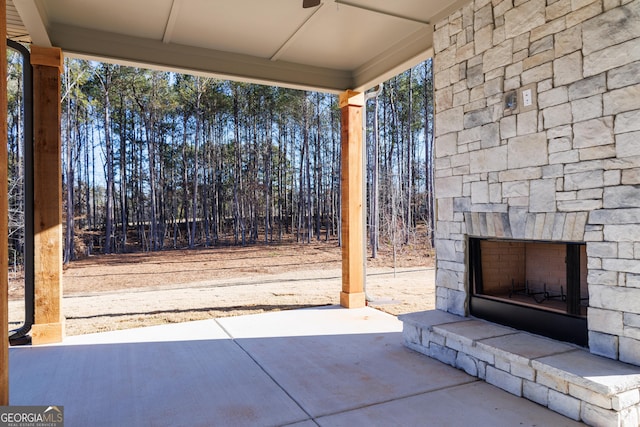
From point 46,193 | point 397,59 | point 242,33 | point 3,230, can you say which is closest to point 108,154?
point 46,193

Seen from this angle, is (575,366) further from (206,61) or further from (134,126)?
(134,126)

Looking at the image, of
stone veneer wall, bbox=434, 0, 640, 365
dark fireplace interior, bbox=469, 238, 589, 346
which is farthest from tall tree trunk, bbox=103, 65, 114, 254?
dark fireplace interior, bbox=469, 238, 589, 346

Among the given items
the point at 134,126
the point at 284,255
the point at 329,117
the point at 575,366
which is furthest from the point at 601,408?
the point at 134,126

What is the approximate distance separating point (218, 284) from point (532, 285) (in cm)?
721

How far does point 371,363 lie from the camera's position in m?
3.30

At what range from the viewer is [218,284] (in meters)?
9.16

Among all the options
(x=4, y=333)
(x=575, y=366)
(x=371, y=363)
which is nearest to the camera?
(x=4, y=333)

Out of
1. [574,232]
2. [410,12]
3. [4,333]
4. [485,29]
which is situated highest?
[410,12]

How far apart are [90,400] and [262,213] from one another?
51.6 ft

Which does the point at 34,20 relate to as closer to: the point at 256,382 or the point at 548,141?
the point at 256,382

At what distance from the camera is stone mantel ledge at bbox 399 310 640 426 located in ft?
6.97

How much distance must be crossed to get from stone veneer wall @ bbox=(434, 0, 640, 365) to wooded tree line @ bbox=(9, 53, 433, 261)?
9626mm

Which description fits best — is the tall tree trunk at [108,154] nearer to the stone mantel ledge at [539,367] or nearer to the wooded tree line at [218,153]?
the wooded tree line at [218,153]

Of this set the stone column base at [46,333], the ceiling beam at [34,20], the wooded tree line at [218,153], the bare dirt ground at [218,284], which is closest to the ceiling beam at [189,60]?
the ceiling beam at [34,20]
